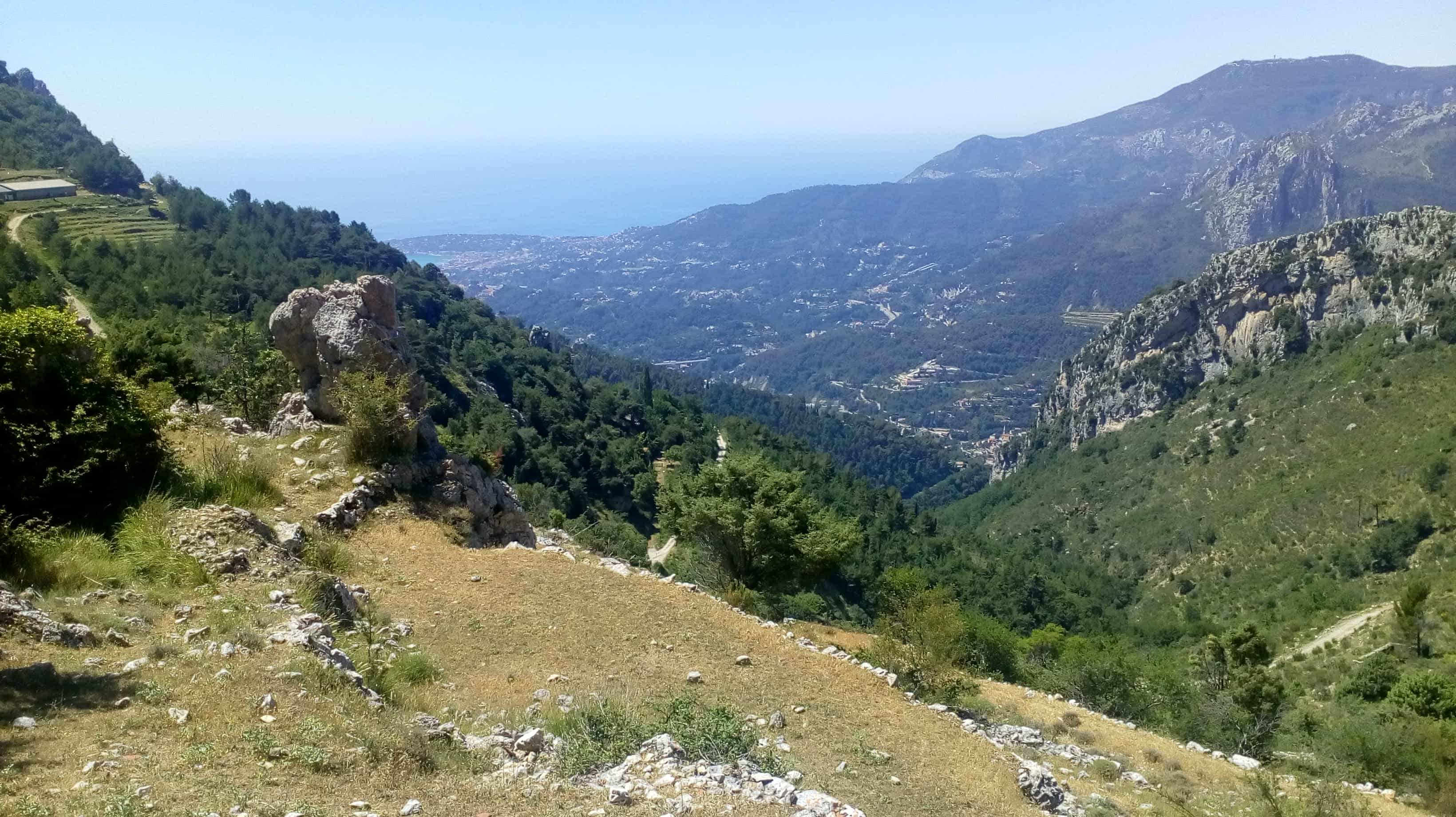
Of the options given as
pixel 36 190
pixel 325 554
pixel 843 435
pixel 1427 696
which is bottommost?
pixel 843 435

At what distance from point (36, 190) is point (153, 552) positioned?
81264mm

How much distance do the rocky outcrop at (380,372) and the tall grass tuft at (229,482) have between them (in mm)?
1947

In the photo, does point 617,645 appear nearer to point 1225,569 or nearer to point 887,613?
point 887,613

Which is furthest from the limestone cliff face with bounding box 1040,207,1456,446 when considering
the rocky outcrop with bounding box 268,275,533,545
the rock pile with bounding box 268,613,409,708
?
the rock pile with bounding box 268,613,409,708

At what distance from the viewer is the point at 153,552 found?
10352 millimetres

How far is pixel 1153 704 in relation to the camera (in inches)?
827

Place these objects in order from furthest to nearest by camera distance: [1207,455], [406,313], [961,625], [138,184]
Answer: [138,184], [406,313], [1207,455], [961,625]

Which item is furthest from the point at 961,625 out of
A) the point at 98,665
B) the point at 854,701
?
the point at 98,665

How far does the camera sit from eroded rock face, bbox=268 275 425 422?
17.8 m

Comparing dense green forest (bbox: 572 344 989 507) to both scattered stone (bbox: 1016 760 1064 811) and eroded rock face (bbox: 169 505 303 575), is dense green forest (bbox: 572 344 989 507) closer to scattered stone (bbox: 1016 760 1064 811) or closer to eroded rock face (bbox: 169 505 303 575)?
eroded rock face (bbox: 169 505 303 575)

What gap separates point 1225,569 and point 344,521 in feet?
180

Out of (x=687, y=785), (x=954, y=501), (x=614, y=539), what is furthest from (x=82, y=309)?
(x=954, y=501)

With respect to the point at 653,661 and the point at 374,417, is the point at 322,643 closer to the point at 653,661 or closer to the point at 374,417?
the point at 653,661

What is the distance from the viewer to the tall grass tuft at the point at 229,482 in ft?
42.3
